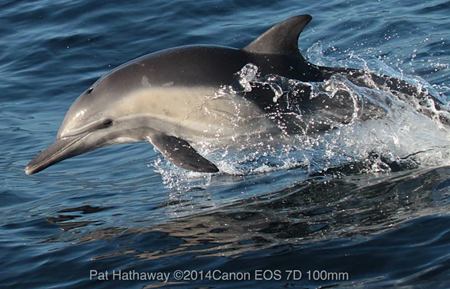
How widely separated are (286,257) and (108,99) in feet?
9.41

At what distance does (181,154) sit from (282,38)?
1.38m

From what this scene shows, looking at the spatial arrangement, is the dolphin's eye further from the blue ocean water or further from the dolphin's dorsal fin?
the dolphin's dorsal fin

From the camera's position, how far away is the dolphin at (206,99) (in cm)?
689

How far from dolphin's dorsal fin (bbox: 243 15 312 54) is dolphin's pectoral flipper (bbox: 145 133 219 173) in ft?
3.48

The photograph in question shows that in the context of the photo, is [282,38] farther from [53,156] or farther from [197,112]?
[53,156]

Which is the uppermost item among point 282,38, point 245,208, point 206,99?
point 282,38

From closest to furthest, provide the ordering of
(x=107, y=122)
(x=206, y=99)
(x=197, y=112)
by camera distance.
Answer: (x=206, y=99) → (x=197, y=112) → (x=107, y=122)

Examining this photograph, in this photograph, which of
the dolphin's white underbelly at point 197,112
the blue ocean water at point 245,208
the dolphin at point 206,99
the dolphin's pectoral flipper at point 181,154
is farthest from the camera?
the dolphin's white underbelly at point 197,112

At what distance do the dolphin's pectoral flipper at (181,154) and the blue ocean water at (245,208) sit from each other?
14.9 inches

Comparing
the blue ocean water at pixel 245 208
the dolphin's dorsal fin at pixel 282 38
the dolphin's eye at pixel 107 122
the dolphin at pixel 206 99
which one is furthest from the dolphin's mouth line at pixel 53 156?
the dolphin's dorsal fin at pixel 282 38

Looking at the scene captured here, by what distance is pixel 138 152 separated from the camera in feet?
32.3

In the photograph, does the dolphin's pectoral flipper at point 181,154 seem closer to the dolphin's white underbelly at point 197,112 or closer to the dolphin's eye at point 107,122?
the dolphin's white underbelly at point 197,112

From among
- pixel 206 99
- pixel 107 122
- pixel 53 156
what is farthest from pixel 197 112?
pixel 53 156

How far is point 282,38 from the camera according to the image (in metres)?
6.86
